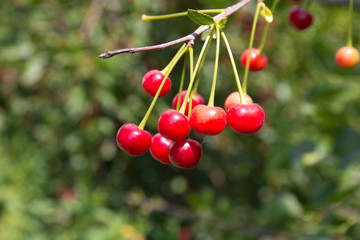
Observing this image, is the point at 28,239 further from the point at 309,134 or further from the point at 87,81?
the point at 309,134

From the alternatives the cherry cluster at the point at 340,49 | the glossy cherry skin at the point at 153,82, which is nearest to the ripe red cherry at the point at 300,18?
the cherry cluster at the point at 340,49

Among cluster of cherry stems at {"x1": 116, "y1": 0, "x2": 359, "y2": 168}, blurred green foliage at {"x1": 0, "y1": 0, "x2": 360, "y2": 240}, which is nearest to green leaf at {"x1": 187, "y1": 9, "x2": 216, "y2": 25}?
cluster of cherry stems at {"x1": 116, "y1": 0, "x2": 359, "y2": 168}

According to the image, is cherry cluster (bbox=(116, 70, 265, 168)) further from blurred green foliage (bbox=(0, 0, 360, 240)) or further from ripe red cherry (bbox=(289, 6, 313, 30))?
blurred green foliage (bbox=(0, 0, 360, 240))

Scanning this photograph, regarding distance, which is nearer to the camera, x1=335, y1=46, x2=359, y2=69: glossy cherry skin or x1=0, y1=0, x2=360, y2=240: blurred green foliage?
x1=335, y1=46, x2=359, y2=69: glossy cherry skin

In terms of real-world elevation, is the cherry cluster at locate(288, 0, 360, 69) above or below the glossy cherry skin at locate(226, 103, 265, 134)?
above

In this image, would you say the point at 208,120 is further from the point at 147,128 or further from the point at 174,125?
the point at 147,128

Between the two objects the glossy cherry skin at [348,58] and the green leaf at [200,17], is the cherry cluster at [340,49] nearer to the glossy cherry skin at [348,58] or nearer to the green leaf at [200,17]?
the glossy cherry skin at [348,58]

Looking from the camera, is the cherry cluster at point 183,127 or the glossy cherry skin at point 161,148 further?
the glossy cherry skin at point 161,148
